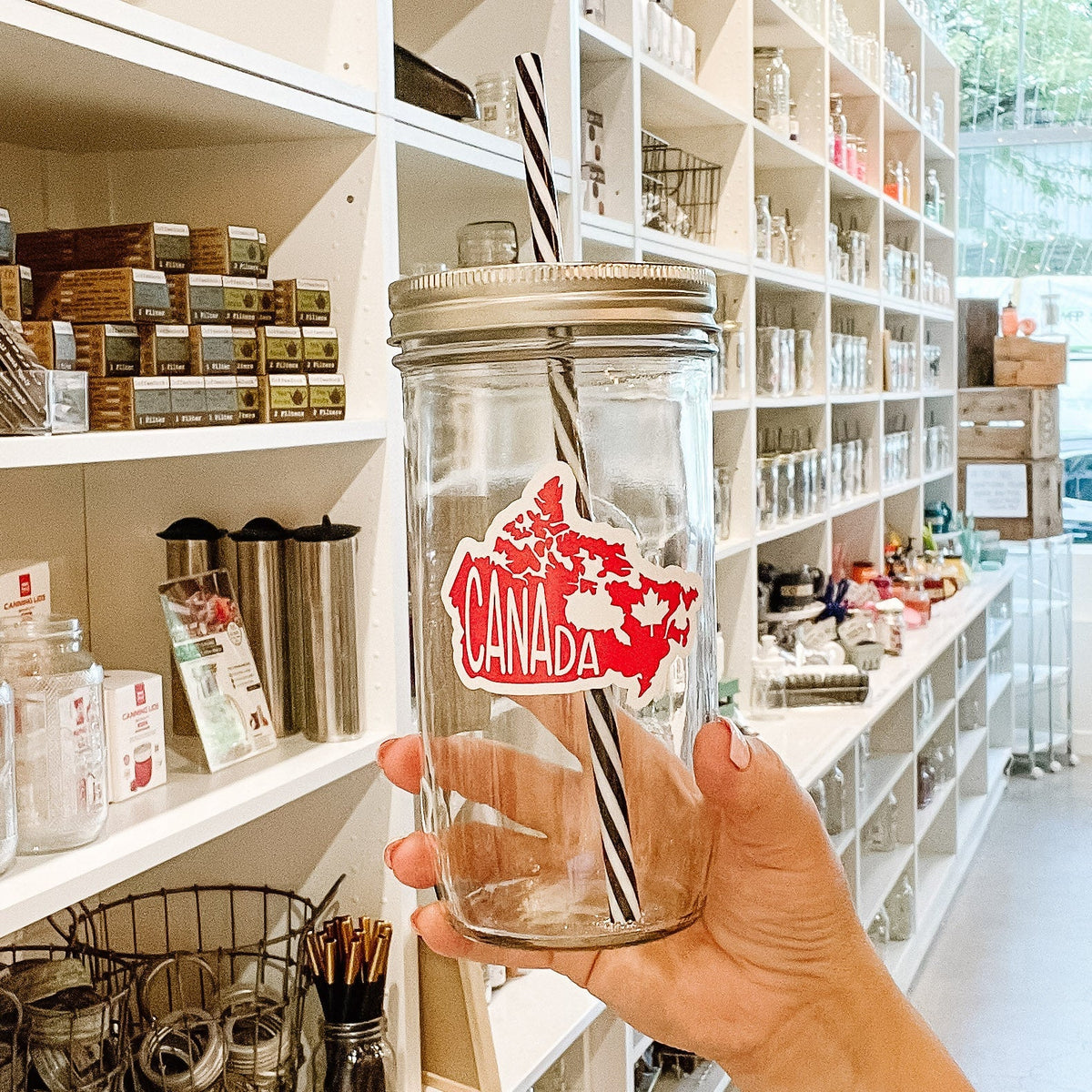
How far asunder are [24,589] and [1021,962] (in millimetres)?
3828

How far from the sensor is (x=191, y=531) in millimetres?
1521

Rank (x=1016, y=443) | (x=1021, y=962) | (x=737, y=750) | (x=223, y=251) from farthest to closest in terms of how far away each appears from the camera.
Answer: (x=1016, y=443)
(x=1021, y=962)
(x=223, y=251)
(x=737, y=750)

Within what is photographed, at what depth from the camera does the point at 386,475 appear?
5.08 feet

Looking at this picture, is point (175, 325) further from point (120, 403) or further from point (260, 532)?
point (260, 532)

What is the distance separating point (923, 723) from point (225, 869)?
3.27m

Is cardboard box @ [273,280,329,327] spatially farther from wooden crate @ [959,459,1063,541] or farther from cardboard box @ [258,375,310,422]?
wooden crate @ [959,459,1063,541]

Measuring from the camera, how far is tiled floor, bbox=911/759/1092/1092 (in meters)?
3.73

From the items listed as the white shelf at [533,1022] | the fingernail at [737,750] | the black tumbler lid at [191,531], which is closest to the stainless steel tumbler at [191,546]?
the black tumbler lid at [191,531]

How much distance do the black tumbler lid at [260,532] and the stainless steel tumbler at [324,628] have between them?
0.02 m

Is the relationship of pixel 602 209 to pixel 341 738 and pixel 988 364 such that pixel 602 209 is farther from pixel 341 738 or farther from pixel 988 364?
pixel 988 364

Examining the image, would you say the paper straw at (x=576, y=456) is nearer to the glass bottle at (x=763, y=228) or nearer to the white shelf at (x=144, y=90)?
the white shelf at (x=144, y=90)

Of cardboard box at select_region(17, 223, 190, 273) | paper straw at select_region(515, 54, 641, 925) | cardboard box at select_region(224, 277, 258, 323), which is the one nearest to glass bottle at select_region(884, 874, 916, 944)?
cardboard box at select_region(224, 277, 258, 323)

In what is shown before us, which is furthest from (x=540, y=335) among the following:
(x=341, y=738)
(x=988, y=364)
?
(x=988, y=364)

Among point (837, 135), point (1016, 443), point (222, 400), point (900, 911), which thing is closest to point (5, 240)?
point (222, 400)
